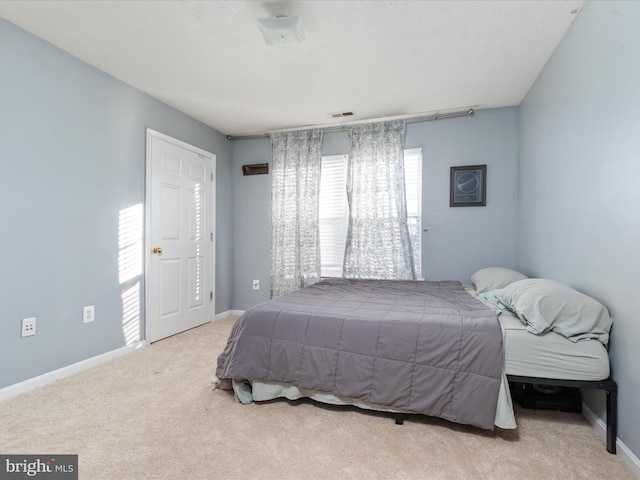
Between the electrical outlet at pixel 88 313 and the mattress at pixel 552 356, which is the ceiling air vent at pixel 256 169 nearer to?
the electrical outlet at pixel 88 313

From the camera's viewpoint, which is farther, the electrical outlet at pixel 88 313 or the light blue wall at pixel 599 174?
the electrical outlet at pixel 88 313

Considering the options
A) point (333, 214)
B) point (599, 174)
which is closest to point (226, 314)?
point (333, 214)

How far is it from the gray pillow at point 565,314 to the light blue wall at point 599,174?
70mm

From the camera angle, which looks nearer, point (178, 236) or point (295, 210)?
point (178, 236)

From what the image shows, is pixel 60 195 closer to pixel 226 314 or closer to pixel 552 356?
pixel 226 314

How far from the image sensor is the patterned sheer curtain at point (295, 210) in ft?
12.8

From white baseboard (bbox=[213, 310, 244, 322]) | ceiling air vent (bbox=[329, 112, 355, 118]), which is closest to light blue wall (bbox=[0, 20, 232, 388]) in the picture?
white baseboard (bbox=[213, 310, 244, 322])

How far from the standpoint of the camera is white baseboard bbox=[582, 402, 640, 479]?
4.47 ft

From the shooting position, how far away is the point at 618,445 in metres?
1.49

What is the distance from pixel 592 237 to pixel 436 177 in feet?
6.32

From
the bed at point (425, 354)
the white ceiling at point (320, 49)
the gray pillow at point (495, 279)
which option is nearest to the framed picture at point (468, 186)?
the white ceiling at point (320, 49)

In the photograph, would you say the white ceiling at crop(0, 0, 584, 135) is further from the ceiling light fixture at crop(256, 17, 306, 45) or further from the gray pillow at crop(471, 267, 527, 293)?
the gray pillow at crop(471, 267, 527, 293)

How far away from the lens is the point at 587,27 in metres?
1.85

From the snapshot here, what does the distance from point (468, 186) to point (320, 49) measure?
2122 mm
